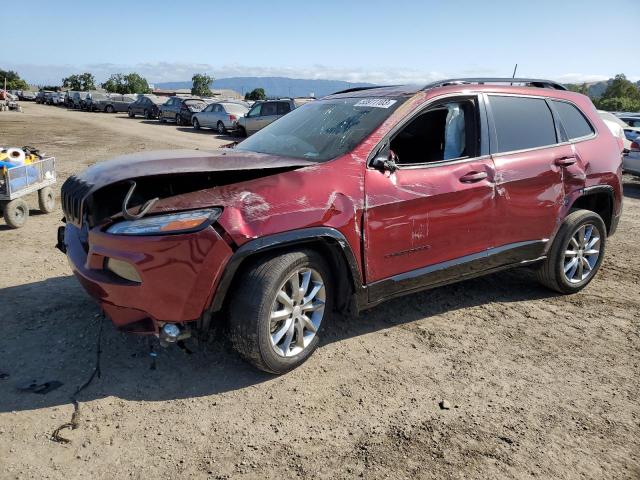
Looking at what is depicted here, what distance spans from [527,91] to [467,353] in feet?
7.89

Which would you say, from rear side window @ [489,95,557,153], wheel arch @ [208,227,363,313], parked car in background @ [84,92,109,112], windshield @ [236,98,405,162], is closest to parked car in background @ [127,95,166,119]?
parked car in background @ [84,92,109,112]

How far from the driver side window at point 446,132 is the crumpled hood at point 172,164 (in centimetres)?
116

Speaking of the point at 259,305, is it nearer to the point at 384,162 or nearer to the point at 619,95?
the point at 384,162

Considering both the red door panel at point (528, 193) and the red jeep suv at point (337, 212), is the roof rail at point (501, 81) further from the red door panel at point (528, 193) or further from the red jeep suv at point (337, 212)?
the red door panel at point (528, 193)

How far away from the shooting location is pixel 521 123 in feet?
14.2

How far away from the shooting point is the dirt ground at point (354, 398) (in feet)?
8.34

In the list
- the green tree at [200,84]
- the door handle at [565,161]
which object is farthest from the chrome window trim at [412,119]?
the green tree at [200,84]

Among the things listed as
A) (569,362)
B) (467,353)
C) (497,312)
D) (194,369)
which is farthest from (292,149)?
(569,362)

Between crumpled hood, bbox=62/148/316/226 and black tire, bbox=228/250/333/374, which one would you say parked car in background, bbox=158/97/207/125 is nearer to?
crumpled hood, bbox=62/148/316/226

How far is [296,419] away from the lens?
288 cm

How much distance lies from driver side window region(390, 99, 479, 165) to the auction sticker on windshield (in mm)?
275

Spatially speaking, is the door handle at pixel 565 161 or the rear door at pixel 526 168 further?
the door handle at pixel 565 161

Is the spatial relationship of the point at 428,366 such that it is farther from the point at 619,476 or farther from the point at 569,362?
the point at 619,476

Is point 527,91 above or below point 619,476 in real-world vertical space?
above
